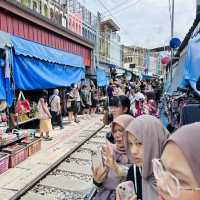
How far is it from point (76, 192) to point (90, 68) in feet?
50.0

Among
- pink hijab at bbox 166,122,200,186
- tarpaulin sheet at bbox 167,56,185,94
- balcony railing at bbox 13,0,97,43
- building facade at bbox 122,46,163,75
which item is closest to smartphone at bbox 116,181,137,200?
pink hijab at bbox 166,122,200,186

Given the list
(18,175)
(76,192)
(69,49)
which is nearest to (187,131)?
(76,192)

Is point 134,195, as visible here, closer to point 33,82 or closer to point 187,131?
point 187,131

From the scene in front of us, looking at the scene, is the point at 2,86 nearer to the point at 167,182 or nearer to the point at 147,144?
the point at 147,144

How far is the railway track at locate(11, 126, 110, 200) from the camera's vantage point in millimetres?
6617

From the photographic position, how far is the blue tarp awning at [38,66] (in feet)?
32.6

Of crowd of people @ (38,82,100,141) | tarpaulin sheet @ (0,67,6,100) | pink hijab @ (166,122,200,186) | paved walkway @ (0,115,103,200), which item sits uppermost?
tarpaulin sheet @ (0,67,6,100)

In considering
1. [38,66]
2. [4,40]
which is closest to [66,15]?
[38,66]

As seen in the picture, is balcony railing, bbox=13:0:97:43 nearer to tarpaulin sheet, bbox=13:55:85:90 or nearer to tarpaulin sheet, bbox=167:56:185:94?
tarpaulin sheet, bbox=13:55:85:90

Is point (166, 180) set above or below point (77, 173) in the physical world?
above

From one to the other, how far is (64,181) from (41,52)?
18.8ft

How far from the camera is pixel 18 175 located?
25.2ft

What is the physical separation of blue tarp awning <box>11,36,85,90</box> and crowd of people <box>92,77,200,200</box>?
602 cm

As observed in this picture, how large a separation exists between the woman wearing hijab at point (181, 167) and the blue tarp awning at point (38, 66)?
8.65 m
